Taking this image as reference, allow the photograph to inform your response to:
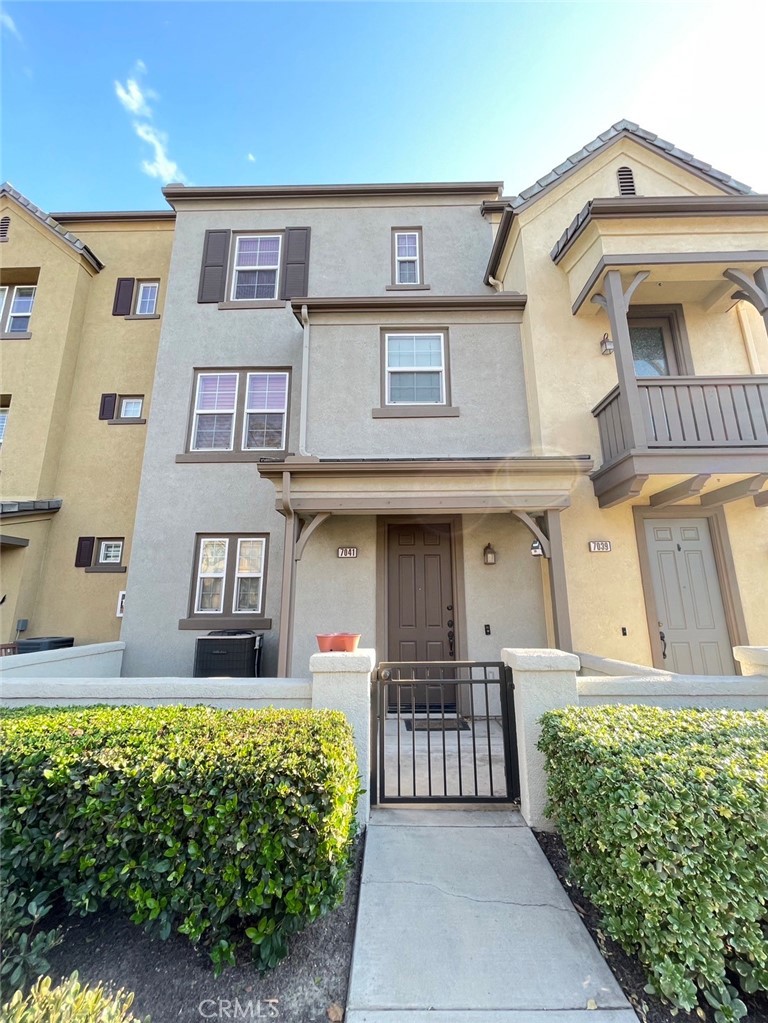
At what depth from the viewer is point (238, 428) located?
777 cm

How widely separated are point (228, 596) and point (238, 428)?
119 inches

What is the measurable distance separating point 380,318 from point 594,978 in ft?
25.9

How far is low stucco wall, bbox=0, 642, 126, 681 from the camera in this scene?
15.9 ft

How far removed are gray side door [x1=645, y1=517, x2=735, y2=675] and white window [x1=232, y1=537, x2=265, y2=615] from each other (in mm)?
5959

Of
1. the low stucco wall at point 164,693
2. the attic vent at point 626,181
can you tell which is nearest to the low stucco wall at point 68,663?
the low stucco wall at point 164,693

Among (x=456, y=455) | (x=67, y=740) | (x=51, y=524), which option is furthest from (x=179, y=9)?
(x=67, y=740)

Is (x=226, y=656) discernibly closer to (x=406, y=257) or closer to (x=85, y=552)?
(x=85, y=552)

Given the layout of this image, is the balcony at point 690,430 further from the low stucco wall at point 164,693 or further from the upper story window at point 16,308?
the upper story window at point 16,308

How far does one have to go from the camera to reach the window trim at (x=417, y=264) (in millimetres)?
8508

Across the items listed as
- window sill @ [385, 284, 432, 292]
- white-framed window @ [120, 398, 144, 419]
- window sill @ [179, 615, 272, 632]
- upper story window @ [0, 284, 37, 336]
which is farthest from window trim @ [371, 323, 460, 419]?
upper story window @ [0, 284, 37, 336]

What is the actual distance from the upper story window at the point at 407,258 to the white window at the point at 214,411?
3890mm

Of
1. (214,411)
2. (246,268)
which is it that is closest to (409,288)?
(246,268)

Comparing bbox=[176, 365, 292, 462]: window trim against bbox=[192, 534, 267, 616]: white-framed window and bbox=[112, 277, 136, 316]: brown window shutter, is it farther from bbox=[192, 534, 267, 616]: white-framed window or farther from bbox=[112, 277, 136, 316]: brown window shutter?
bbox=[112, 277, 136, 316]: brown window shutter

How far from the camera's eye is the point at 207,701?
363cm
